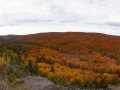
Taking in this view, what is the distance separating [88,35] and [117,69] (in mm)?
117384

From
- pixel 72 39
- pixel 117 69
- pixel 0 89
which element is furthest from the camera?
pixel 72 39

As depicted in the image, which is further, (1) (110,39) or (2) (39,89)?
(1) (110,39)

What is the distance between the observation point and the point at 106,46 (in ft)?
478

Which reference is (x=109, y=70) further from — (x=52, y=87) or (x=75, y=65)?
(x=52, y=87)

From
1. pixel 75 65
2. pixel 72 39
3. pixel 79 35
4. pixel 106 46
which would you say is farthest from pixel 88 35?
pixel 75 65

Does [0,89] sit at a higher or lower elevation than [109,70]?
higher

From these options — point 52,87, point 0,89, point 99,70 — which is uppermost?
point 0,89

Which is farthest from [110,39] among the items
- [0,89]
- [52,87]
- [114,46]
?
[0,89]

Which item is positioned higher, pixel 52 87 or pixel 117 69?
pixel 52 87

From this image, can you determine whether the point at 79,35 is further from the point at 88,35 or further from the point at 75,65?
the point at 75,65

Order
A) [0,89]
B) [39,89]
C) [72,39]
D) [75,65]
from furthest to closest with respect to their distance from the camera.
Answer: [72,39]
[75,65]
[39,89]
[0,89]

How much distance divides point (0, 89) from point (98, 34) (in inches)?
7256

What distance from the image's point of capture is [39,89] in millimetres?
20453

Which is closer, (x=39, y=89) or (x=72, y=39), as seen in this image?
(x=39, y=89)
